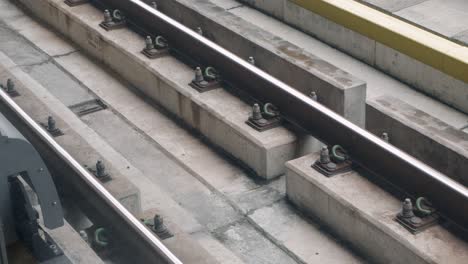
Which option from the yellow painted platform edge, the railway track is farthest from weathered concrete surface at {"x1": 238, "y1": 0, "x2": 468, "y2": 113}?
the railway track

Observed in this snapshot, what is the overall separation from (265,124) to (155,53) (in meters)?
2.00

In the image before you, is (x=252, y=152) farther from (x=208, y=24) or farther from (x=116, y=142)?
(x=208, y=24)

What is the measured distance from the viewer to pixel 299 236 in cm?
891

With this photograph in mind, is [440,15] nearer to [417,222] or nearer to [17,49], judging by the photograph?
[17,49]

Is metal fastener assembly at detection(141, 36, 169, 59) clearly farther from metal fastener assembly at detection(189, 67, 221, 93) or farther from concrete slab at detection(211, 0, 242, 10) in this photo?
concrete slab at detection(211, 0, 242, 10)

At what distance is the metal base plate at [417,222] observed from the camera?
8.27 meters

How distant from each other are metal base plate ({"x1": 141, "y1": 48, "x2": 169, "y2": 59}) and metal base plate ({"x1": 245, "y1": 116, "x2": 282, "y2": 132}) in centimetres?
183

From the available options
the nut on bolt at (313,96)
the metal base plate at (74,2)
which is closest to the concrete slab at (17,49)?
the metal base plate at (74,2)

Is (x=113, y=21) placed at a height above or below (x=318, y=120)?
below

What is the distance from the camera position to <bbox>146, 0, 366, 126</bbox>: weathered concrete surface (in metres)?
9.92

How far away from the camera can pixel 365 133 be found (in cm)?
907

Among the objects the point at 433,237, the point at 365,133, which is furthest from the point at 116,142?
the point at 433,237

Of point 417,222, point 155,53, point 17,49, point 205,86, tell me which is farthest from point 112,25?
point 417,222

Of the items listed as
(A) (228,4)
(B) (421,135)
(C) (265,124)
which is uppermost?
(B) (421,135)
